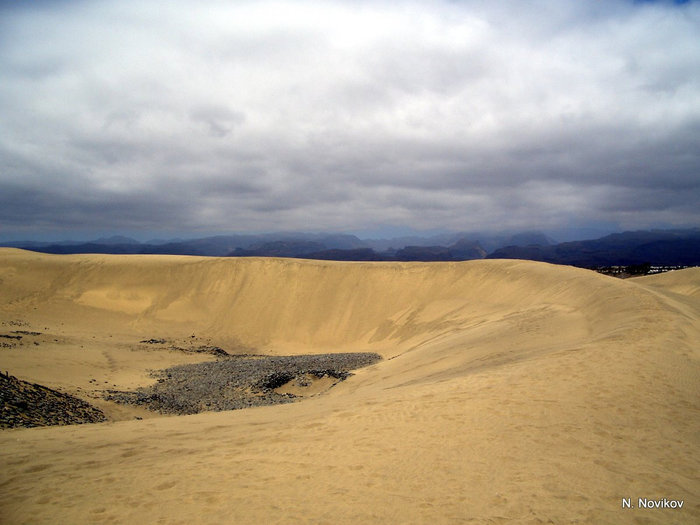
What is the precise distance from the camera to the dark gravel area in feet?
43.3

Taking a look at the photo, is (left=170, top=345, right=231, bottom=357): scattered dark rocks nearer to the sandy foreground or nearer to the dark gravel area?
the dark gravel area

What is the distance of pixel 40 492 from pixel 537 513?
5.72 metres

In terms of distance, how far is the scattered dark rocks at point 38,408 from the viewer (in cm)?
858

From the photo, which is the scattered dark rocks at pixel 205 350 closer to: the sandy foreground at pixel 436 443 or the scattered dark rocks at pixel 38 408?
the sandy foreground at pixel 436 443

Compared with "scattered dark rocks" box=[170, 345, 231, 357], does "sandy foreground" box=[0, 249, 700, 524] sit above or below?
above

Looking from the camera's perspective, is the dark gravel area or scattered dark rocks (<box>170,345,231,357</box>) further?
scattered dark rocks (<box>170,345,231,357</box>)

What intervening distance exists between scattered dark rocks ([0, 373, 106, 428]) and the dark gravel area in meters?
1.88

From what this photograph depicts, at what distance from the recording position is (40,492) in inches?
182

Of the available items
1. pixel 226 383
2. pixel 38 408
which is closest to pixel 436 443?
pixel 38 408

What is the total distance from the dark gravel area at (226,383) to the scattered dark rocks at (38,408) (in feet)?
6.15

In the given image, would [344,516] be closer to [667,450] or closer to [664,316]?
[667,450]

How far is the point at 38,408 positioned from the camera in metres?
9.55

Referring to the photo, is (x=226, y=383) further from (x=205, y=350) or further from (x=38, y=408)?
(x=205, y=350)

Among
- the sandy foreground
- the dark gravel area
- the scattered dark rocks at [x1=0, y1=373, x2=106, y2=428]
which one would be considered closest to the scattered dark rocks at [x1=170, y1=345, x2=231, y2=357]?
the dark gravel area
